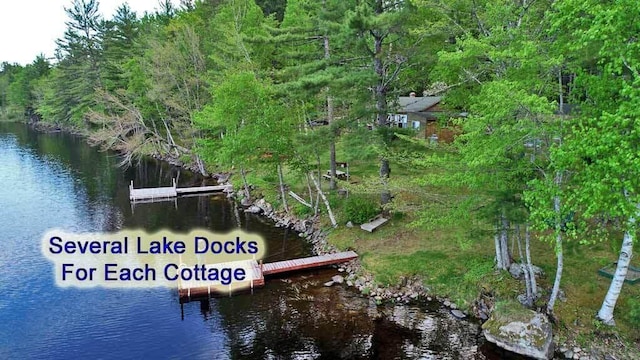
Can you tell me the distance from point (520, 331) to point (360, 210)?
9590 millimetres

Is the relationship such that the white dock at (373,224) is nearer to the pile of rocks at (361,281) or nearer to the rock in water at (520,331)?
the pile of rocks at (361,281)

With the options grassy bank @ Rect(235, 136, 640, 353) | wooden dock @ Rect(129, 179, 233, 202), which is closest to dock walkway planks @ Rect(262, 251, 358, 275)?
grassy bank @ Rect(235, 136, 640, 353)

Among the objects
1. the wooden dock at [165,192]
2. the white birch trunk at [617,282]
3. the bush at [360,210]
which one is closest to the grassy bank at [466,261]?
the white birch trunk at [617,282]

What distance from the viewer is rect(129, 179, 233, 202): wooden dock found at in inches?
1220

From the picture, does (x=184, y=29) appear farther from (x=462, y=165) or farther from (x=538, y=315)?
(x=538, y=315)

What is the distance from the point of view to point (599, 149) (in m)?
9.47

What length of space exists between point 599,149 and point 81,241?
23.6m

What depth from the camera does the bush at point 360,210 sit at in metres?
21.0

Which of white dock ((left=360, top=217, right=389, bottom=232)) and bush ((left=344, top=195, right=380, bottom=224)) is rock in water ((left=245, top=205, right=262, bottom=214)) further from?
white dock ((left=360, top=217, right=389, bottom=232))

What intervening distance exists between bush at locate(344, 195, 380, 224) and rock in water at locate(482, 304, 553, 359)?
8308mm

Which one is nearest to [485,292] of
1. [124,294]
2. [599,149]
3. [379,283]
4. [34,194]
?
[379,283]

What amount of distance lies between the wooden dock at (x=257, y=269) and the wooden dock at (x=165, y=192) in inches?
584

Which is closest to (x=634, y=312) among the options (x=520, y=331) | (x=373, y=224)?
(x=520, y=331)

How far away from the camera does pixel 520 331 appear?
12914 millimetres
